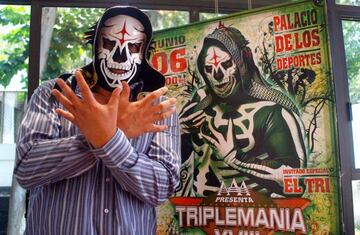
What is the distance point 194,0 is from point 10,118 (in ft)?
4.08

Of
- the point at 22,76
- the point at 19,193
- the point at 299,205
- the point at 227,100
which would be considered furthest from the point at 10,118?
the point at 299,205

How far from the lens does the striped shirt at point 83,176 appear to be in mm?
856

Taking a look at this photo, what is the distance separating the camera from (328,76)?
134cm

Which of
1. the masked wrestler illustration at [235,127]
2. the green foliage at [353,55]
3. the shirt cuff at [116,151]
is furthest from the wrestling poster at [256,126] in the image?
the shirt cuff at [116,151]

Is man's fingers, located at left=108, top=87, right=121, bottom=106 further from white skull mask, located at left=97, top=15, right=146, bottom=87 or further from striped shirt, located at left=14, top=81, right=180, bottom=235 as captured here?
white skull mask, located at left=97, top=15, right=146, bottom=87

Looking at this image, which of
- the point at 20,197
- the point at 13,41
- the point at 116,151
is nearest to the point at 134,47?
the point at 116,151

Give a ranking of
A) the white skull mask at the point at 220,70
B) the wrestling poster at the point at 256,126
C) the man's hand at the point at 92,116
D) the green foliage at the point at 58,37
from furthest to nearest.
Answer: the green foliage at the point at 58,37 → the white skull mask at the point at 220,70 → the wrestling poster at the point at 256,126 → the man's hand at the point at 92,116

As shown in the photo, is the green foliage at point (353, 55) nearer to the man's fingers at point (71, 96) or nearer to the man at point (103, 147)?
the man at point (103, 147)

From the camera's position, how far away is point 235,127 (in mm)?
1479

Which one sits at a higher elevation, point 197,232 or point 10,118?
point 10,118

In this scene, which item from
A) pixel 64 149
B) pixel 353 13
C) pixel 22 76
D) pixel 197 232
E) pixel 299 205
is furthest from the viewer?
pixel 22 76

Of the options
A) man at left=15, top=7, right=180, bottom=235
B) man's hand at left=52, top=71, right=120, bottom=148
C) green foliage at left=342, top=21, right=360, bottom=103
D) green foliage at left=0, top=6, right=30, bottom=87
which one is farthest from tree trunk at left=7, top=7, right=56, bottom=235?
green foliage at left=342, top=21, right=360, bottom=103

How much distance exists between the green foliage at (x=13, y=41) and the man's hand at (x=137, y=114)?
1.38 metres

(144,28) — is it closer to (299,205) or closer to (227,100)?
(227,100)
